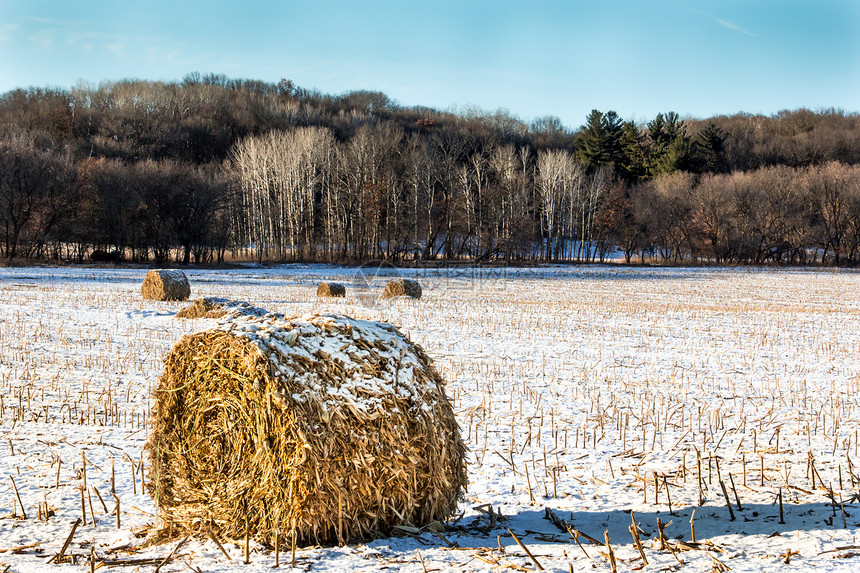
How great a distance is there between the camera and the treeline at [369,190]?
5284 centimetres

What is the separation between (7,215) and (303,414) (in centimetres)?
4943

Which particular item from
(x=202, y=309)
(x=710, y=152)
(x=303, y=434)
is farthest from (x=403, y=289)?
(x=710, y=152)

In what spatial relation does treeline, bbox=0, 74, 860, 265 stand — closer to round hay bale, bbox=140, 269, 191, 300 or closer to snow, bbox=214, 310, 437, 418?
round hay bale, bbox=140, 269, 191, 300

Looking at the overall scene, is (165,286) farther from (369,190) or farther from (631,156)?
(631,156)

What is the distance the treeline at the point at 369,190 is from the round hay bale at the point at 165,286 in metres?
28.2

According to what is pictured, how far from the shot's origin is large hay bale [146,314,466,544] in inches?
192

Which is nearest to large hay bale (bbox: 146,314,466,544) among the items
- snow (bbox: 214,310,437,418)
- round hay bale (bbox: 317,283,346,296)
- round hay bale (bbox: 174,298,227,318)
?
snow (bbox: 214,310,437,418)

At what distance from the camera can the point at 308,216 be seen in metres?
67.0

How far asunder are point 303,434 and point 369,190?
203 ft

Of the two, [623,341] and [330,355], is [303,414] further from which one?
[623,341]

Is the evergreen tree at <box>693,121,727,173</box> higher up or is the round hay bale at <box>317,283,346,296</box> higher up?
the evergreen tree at <box>693,121,727,173</box>

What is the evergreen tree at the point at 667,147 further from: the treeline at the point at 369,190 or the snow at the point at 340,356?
the snow at the point at 340,356

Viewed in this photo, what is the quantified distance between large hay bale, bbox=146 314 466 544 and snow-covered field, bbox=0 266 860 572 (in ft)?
0.86

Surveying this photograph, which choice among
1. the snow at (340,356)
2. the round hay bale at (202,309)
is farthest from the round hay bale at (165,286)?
the snow at (340,356)
